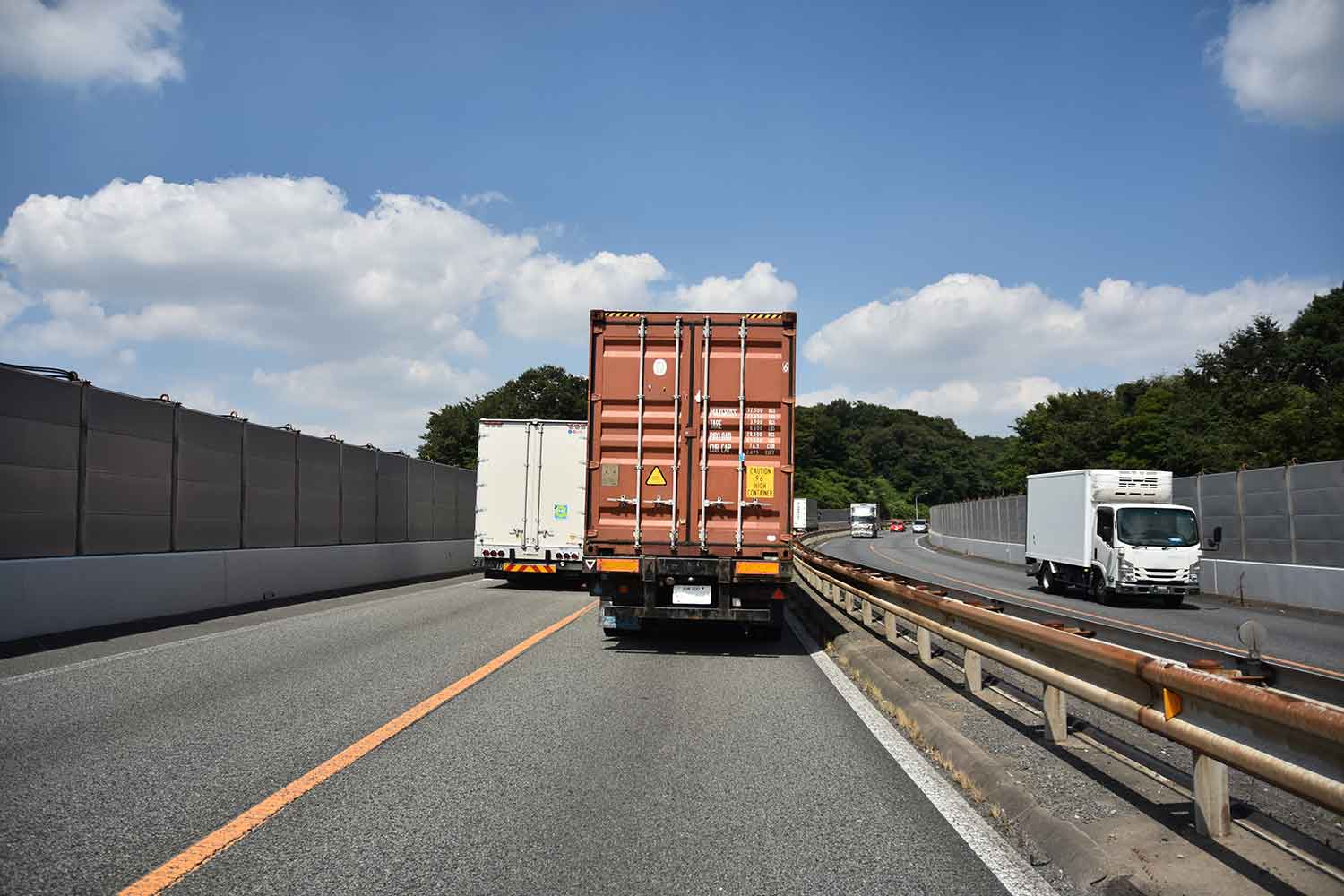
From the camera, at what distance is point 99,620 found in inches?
500

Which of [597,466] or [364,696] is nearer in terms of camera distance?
[364,696]

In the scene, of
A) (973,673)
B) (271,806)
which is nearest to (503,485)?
(973,673)

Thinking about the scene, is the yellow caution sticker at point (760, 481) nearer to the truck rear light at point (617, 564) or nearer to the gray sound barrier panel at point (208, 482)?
the truck rear light at point (617, 564)

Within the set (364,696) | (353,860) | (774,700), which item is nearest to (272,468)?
(364,696)

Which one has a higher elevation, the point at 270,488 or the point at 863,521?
the point at 270,488

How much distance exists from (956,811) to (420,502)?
24.6 metres

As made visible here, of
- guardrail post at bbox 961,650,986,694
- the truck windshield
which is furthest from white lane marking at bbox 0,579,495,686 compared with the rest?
the truck windshield

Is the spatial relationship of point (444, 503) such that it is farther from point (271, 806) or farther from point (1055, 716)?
point (1055, 716)

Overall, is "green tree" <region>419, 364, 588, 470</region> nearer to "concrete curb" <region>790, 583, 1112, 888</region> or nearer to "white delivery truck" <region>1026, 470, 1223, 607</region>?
"white delivery truck" <region>1026, 470, 1223, 607</region>

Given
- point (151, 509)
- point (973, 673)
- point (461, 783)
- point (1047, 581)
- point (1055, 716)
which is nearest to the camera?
point (461, 783)

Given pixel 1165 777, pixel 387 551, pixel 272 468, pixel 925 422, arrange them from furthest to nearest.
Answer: pixel 925 422 → pixel 387 551 → pixel 272 468 → pixel 1165 777

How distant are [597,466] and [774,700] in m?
4.33

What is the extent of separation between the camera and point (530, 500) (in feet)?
70.5

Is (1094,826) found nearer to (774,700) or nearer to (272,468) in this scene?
(774,700)
